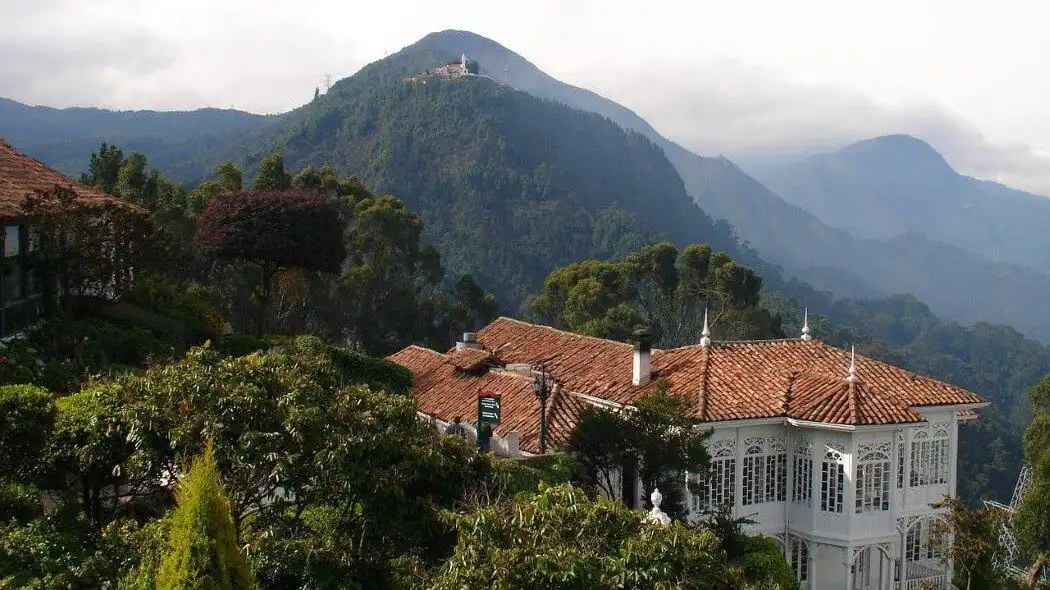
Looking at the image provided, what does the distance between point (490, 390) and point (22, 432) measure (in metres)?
13.1

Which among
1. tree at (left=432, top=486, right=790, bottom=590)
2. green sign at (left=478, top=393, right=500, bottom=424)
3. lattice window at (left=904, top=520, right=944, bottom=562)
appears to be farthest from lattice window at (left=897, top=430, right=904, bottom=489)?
tree at (left=432, top=486, right=790, bottom=590)

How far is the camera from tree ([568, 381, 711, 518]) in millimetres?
16422

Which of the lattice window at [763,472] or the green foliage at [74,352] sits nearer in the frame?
the green foliage at [74,352]

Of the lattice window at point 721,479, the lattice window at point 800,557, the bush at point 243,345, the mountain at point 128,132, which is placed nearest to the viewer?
the lattice window at point 721,479

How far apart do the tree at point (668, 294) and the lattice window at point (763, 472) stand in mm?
28285

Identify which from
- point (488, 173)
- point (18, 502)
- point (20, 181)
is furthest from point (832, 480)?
point (488, 173)

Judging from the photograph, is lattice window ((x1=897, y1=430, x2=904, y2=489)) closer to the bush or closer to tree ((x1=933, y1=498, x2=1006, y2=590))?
tree ((x1=933, y1=498, x2=1006, y2=590))

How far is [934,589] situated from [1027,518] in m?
11.9

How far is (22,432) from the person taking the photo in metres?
10.2

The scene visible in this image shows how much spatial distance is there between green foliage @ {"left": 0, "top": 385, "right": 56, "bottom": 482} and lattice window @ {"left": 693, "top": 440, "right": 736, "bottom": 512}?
11997 millimetres

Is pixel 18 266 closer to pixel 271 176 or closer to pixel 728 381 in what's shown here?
pixel 728 381

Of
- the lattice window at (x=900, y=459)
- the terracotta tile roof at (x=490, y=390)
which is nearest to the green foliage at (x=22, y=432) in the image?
the terracotta tile roof at (x=490, y=390)

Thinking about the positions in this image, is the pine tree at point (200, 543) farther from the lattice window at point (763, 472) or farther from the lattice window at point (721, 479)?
the lattice window at point (763, 472)

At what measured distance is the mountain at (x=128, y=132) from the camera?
421 ft
